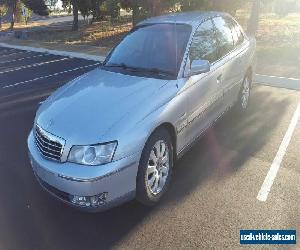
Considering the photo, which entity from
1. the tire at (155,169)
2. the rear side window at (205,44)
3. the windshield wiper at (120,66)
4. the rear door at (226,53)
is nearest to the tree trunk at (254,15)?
the rear door at (226,53)

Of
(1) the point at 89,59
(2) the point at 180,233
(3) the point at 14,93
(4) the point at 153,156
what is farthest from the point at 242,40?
(1) the point at 89,59

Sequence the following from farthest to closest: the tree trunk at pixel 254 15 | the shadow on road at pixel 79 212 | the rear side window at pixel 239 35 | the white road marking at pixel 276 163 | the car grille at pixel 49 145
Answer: the tree trunk at pixel 254 15 < the rear side window at pixel 239 35 < the white road marking at pixel 276 163 < the shadow on road at pixel 79 212 < the car grille at pixel 49 145

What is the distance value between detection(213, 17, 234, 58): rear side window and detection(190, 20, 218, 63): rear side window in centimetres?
16

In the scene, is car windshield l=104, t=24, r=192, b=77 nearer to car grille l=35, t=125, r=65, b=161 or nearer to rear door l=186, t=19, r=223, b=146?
rear door l=186, t=19, r=223, b=146

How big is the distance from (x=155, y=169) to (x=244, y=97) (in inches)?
127

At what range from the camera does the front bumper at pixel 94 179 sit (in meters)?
3.15

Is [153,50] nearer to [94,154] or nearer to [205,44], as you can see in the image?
[205,44]

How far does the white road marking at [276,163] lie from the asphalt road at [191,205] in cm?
5

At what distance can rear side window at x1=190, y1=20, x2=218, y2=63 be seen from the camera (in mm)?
4500

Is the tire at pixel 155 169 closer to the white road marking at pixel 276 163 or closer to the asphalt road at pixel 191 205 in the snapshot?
the asphalt road at pixel 191 205

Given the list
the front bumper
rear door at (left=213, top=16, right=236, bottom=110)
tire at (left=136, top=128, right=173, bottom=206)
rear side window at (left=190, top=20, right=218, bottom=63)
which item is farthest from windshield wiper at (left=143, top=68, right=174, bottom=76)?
the front bumper

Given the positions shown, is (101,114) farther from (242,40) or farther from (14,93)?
(14,93)

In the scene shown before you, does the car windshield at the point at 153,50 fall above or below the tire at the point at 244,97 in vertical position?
above

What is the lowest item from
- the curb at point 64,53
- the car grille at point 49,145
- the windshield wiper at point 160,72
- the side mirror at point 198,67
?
the curb at point 64,53
